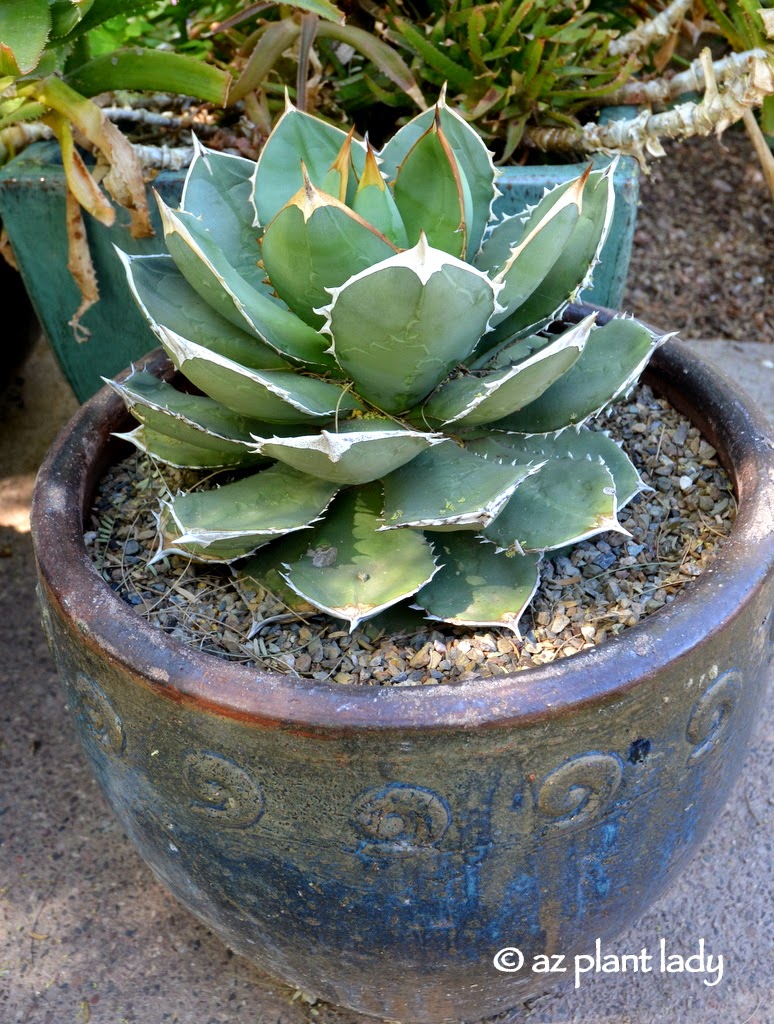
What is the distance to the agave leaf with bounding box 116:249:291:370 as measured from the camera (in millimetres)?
1022

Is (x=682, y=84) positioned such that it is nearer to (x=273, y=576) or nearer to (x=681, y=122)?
(x=681, y=122)

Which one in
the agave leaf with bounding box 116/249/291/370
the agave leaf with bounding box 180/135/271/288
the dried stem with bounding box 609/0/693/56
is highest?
the dried stem with bounding box 609/0/693/56

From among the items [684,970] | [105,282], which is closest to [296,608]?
[684,970]

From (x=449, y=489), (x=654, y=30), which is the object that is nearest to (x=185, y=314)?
(x=449, y=489)

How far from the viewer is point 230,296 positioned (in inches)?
37.3

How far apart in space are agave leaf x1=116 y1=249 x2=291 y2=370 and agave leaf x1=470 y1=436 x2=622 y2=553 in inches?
10.1

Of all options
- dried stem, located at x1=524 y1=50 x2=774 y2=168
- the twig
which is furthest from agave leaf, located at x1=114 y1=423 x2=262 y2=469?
the twig

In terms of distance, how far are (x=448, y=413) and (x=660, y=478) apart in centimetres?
33

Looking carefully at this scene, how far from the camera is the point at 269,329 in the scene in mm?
976

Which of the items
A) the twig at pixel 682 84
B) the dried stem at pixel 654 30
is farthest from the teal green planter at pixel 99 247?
the dried stem at pixel 654 30

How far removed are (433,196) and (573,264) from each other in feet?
0.53

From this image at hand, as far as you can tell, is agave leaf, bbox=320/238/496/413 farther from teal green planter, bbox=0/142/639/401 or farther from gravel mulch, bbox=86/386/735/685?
teal green planter, bbox=0/142/639/401

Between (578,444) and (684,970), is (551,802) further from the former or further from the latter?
(684,970)

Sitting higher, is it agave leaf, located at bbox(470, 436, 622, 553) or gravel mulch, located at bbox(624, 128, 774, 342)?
agave leaf, located at bbox(470, 436, 622, 553)
